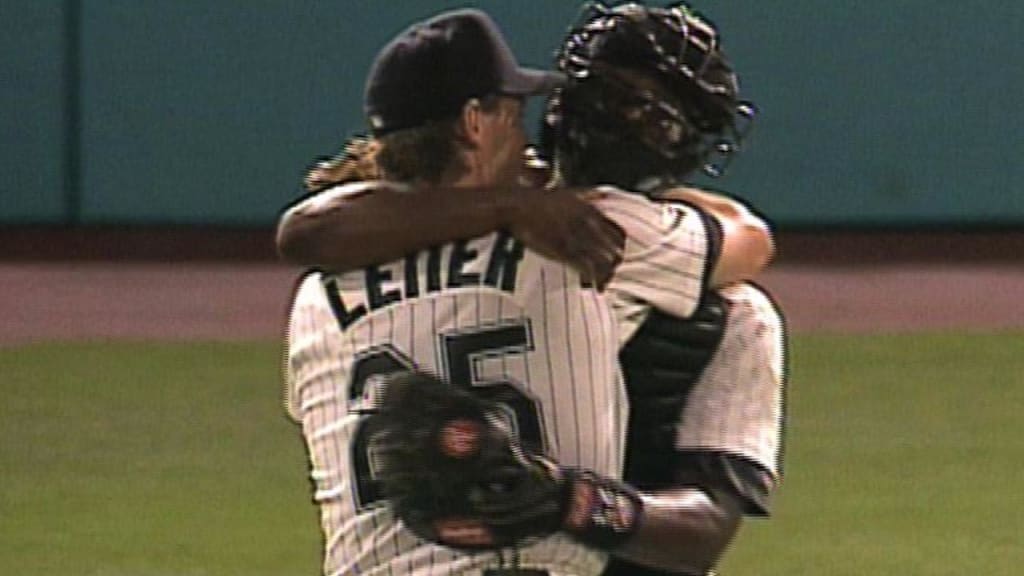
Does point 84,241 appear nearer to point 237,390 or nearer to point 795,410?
point 237,390

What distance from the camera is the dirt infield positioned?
9.16 m

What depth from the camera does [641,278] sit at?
219cm

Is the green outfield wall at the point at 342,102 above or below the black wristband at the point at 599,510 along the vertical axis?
below

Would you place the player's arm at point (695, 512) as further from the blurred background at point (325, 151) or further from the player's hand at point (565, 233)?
the blurred background at point (325, 151)

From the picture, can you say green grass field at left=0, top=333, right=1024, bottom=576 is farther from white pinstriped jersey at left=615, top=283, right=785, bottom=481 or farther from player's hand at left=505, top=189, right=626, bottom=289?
player's hand at left=505, top=189, right=626, bottom=289

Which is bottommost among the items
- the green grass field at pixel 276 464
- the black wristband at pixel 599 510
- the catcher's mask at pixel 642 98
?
the green grass field at pixel 276 464

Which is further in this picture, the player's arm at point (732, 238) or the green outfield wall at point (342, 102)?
the green outfield wall at point (342, 102)

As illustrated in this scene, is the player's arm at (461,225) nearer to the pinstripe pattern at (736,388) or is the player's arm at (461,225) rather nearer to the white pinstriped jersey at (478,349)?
the white pinstriped jersey at (478,349)

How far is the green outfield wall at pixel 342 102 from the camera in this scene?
11336 mm

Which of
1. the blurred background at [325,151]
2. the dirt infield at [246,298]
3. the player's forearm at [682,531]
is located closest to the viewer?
the player's forearm at [682,531]

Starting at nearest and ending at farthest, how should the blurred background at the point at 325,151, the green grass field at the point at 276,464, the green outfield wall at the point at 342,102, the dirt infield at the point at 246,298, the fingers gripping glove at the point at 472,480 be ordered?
1. the fingers gripping glove at the point at 472,480
2. the green grass field at the point at 276,464
3. the dirt infield at the point at 246,298
4. the blurred background at the point at 325,151
5. the green outfield wall at the point at 342,102

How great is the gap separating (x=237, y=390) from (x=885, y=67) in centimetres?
488

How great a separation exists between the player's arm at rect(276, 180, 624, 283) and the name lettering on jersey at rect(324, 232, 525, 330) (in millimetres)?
12

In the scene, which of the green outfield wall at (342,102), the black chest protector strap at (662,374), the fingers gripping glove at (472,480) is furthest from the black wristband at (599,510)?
the green outfield wall at (342,102)
